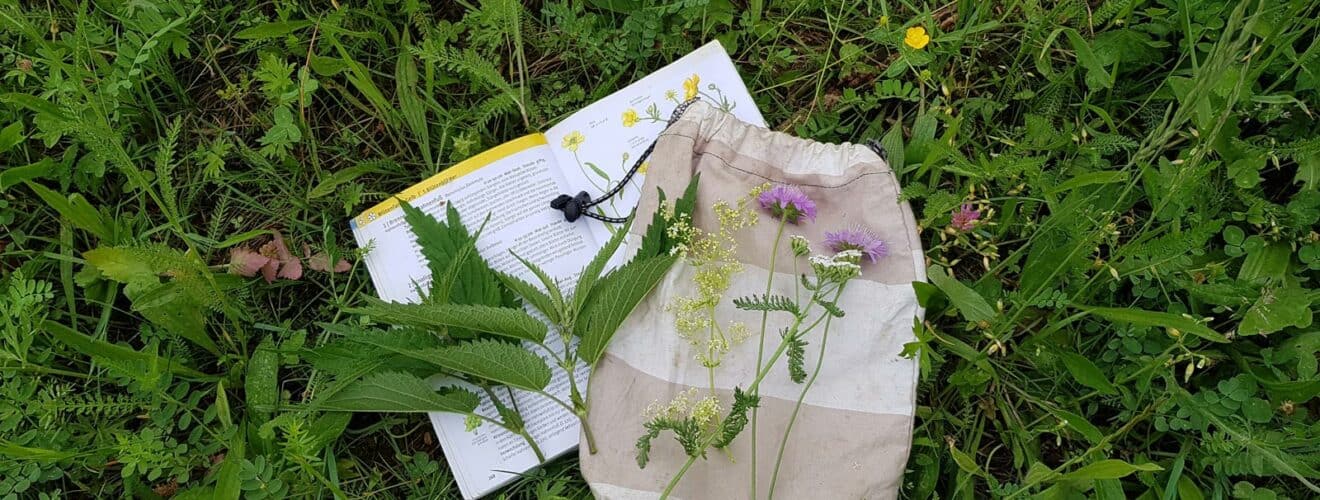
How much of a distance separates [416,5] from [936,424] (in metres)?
1.33

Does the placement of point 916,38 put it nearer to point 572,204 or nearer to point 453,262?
point 572,204

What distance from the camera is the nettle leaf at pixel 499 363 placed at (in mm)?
1365

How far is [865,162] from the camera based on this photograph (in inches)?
60.9

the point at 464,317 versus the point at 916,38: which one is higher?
the point at 916,38

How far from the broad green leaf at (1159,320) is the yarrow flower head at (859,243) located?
351mm

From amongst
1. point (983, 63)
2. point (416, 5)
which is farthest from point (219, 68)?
point (983, 63)

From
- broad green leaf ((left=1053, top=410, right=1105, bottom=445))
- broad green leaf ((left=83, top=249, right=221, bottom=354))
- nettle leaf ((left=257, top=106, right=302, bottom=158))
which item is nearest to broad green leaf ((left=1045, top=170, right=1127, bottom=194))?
broad green leaf ((left=1053, top=410, right=1105, bottom=445))

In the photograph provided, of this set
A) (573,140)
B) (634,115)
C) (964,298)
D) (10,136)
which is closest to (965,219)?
(964,298)

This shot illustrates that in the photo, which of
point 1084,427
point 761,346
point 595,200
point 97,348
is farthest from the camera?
point 595,200

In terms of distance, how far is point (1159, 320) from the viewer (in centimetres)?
131

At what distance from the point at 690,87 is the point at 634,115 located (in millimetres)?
127

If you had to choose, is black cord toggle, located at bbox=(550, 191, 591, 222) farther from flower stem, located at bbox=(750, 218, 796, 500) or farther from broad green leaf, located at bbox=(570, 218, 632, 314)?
flower stem, located at bbox=(750, 218, 796, 500)

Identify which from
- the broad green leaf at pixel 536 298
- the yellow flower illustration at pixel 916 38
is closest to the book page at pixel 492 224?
the broad green leaf at pixel 536 298

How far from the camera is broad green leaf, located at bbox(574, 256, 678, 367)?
4.65ft
